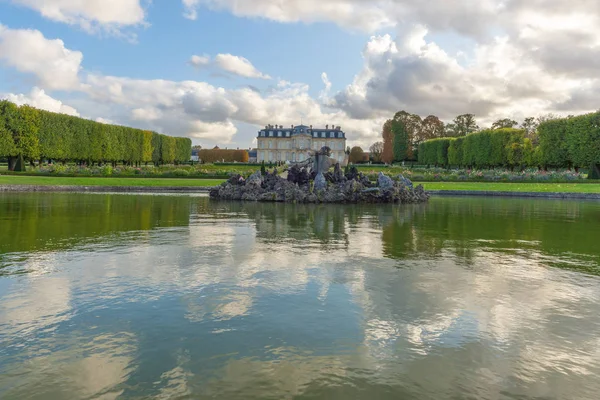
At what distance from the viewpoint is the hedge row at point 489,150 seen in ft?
165

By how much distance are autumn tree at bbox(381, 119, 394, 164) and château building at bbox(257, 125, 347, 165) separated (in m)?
17.8

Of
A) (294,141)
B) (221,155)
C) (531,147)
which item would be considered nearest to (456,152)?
(531,147)

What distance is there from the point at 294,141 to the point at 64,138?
59.9m

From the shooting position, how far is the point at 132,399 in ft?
9.05

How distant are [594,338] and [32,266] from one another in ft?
20.1

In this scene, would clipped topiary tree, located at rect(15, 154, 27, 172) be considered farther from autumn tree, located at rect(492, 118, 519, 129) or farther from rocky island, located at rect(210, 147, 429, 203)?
autumn tree, located at rect(492, 118, 519, 129)

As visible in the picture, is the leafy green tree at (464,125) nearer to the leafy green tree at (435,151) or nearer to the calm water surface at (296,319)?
the leafy green tree at (435,151)

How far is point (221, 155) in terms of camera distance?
115 meters

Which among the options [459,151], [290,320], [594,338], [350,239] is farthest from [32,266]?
[459,151]

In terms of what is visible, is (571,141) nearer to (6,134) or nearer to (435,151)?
(435,151)

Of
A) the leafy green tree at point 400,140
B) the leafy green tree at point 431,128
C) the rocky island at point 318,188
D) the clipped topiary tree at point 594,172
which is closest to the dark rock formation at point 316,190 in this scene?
the rocky island at point 318,188

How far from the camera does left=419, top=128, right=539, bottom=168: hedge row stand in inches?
1980

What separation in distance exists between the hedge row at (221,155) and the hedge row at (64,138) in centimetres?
5352

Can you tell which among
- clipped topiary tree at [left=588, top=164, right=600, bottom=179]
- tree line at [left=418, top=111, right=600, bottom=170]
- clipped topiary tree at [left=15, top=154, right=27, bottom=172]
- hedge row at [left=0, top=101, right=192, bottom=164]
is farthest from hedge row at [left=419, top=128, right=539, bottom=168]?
clipped topiary tree at [left=15, top=154, right=27, bottom=172]
